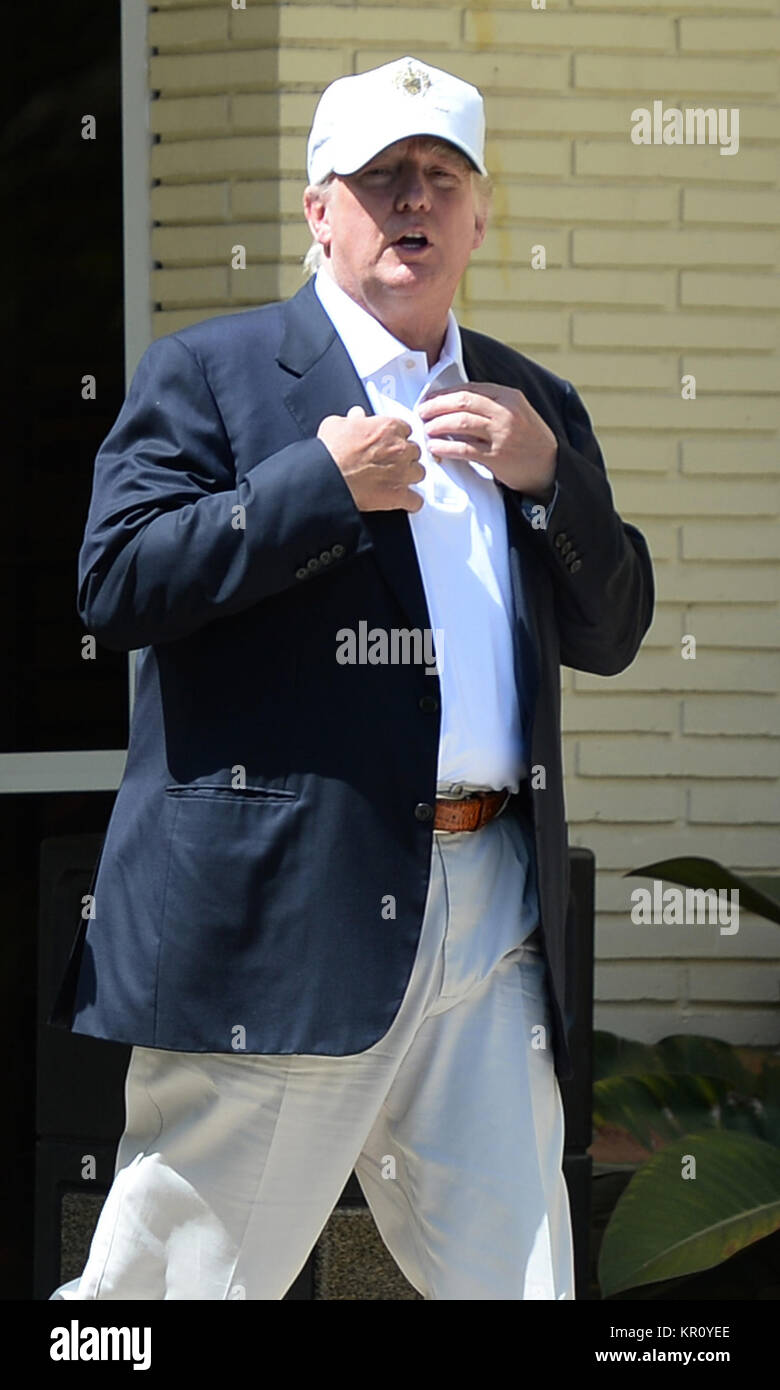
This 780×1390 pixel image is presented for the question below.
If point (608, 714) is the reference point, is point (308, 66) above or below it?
above

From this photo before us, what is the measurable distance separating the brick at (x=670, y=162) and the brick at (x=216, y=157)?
694 millimetres

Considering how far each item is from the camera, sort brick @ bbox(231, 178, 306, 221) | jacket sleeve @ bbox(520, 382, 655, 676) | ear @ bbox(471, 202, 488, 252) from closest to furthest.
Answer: jacket sleeve @ bbox(520, 382, 655, 676)
ear @ bbox(471, 202, 488, 252)
brick @ bbox(231, 178, 306, 221)

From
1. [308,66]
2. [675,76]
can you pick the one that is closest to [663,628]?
[675,76]

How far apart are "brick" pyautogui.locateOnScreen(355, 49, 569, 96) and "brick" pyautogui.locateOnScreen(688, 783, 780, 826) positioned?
161 centimetres

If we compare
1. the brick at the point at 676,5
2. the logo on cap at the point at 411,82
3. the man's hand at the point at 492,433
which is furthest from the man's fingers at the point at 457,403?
the brick at the point at 676,5

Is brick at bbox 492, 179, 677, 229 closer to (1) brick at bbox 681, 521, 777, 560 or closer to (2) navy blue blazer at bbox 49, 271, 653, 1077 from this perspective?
(1) brick at bbox 681, 521, 777, 560

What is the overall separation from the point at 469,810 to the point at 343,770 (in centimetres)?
19

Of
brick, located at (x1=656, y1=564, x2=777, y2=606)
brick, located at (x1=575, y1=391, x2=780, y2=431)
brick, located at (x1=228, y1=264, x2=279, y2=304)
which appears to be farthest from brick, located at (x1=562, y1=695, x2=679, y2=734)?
brick, located at (x1=228, y1=264, x2=279, y2=304)

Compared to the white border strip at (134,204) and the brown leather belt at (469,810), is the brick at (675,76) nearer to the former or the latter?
the white border strip at (134,204)

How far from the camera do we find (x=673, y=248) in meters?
4.35

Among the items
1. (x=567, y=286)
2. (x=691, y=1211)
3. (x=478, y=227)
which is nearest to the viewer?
(x=478, y=227)

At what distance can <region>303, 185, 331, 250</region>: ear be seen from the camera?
2.64m

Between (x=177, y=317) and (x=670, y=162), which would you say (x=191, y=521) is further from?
(x=670, y=162)

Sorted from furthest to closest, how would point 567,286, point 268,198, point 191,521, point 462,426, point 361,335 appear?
point 567,286
point 268,198
point 361,335
point 462,426
point 191,521
